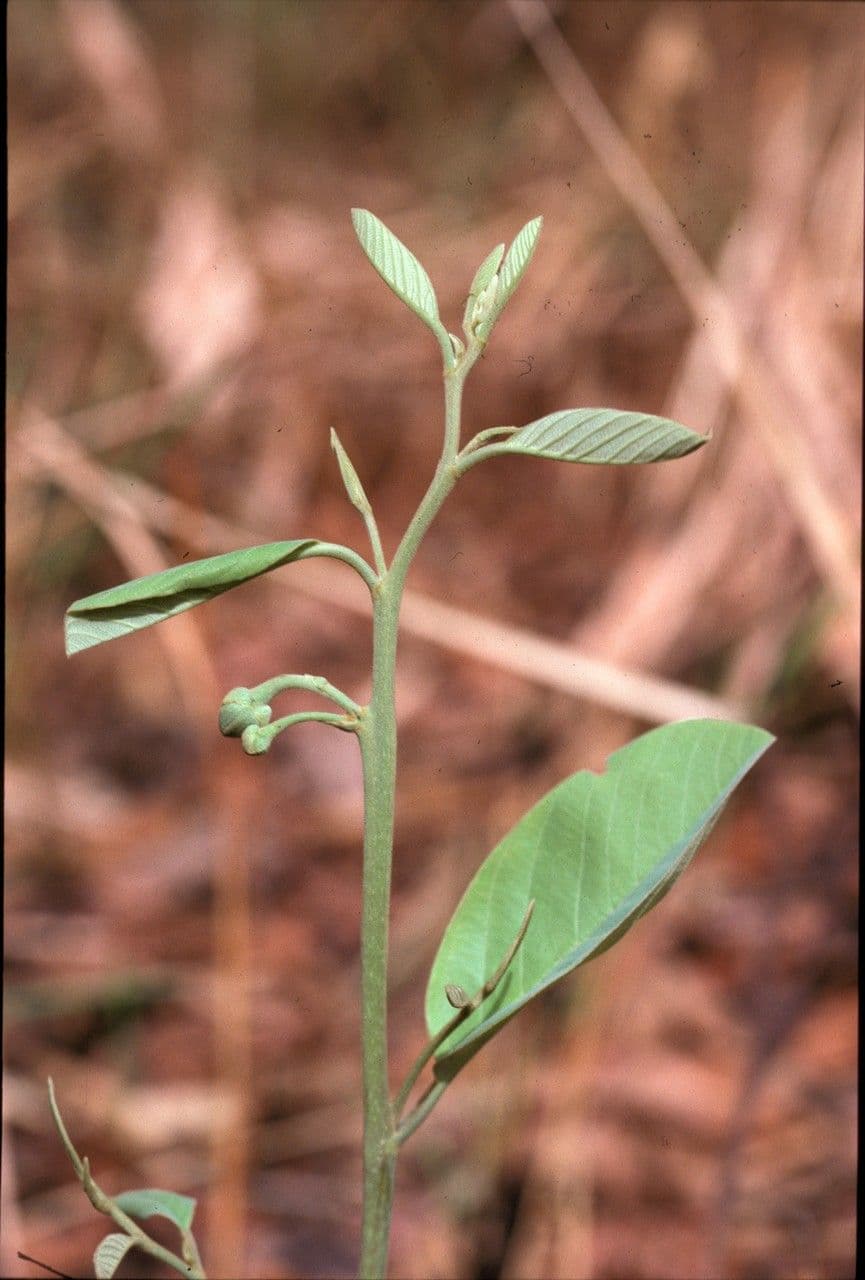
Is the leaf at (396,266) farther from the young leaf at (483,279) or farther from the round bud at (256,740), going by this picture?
the round bud at (256,740)

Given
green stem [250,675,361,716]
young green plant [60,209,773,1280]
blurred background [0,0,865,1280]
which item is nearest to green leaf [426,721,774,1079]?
young green plant [60,209,773,1280]

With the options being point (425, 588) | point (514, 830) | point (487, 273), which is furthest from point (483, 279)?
point (425, 588)

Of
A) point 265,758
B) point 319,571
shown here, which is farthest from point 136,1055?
point 319,571

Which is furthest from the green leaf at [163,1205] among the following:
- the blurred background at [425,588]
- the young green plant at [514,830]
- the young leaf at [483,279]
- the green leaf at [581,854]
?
the blurred background at [425,588]

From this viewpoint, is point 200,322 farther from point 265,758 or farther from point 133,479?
point 265,758

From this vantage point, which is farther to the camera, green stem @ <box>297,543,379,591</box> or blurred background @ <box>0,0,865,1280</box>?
blurred background @ <box>0,0,865,1280</box>

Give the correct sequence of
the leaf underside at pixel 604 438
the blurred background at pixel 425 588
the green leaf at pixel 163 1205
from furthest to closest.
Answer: the blurred background at pixel 425 588, the green leaf at pixel 163 1205, the leaf underside at pixel 604 438

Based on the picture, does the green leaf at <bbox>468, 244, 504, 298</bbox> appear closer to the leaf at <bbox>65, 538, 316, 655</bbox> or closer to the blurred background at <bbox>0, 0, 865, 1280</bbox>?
the leaf at <bbox>65, 538, 316, 655</bbox>
